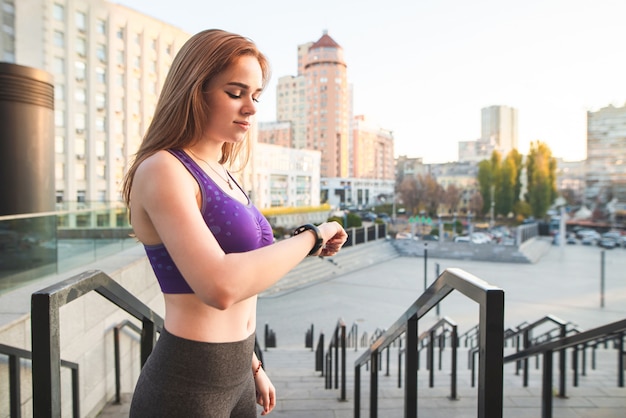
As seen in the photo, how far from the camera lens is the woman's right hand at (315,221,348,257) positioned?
1.15 m

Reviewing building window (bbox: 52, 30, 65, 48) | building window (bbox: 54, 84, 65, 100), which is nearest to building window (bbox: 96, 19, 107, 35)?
building window (bbox: 52, 30, 65, 48)

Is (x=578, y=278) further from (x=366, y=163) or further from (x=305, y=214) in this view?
(x=366, y=163)

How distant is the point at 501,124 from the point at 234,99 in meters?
144

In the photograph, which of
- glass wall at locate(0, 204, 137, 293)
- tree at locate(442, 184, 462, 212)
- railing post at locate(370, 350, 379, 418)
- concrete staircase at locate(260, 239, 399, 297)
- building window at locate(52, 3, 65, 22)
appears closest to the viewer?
railing post at locate(370, 350, 379, 418)

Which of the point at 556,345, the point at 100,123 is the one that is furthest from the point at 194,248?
the point at 100,123

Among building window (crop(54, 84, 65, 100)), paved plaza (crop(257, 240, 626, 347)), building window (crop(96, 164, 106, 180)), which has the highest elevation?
building window (crop(54, 84, 65, 100))

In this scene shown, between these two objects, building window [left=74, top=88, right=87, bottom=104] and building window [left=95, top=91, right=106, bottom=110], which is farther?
building window [left=95, top=91, right=106, bottom=110]

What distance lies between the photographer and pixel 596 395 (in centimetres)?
418

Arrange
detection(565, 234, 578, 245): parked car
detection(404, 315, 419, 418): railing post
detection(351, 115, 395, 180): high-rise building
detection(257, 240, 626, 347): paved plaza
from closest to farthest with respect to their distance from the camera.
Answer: detection(404, 315, 419, 418): railing post
detection(257, 240, 626, 347): paved plaza
detection(565, 234, 578, 245): parked car
detection(351, 115, 395, 180): high-rise building

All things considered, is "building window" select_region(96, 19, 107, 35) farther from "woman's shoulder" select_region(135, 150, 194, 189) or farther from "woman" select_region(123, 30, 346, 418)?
"woman's shoulder" select_region(135, 150, 194, 189)

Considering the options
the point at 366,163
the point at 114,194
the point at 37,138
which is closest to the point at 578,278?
the point at 37,138

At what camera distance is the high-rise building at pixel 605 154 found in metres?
60.1

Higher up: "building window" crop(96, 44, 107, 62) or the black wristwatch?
"building window" crop(96, 44, 107, 62)

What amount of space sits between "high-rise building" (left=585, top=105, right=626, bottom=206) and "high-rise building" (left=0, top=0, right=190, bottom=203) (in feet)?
186
